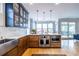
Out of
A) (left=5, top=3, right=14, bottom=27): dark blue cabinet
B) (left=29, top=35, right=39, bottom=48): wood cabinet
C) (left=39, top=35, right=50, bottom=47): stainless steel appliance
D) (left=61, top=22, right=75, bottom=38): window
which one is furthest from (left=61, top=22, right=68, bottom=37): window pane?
(left=5, top=3, right=14, bottom=27): dark blue cabinet

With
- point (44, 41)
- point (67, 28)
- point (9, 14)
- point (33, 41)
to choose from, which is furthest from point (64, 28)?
point (9, 14)

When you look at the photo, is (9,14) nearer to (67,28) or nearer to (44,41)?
(44,41)

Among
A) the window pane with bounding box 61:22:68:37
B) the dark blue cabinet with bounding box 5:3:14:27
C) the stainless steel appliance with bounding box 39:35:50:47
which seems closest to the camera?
the dark blue cabinet with bounding box 5:3:14:27

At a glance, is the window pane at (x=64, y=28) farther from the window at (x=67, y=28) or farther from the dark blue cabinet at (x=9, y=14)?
the dark blue cabinet at (x=9, y=14)

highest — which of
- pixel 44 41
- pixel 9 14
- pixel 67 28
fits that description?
pixel 9 14

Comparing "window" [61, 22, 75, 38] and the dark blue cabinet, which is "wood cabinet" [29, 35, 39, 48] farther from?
"window" [61, 22, 75, 38]

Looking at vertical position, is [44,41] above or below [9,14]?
below

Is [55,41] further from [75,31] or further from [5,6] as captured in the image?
[75,31]

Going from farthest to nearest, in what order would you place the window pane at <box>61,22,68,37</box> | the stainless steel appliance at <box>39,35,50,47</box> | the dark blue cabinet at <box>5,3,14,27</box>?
the window pane at <box>61,22,68,37</box>
the stainless steel appliance at <box>39,35,50,47</box>
the dark blue cabinet at <box>5,3,14,27</box>

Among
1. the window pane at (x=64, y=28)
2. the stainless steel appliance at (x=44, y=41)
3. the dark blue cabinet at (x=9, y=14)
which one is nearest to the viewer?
the dark blue cabinet at (x=9, y=14)

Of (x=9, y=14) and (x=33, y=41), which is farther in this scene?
(x=33, y=41)

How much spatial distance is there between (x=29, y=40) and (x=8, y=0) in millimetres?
6153

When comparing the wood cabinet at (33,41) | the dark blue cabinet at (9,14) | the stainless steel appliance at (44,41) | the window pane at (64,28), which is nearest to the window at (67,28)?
the window pane at (64,28)

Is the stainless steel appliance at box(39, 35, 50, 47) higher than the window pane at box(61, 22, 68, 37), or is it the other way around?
the window pane at box(61, 22, 68, 37)
